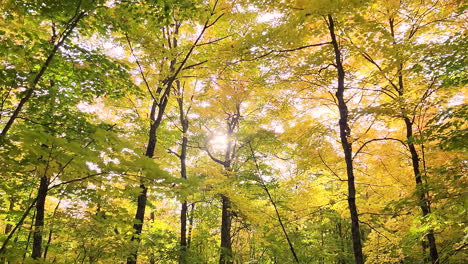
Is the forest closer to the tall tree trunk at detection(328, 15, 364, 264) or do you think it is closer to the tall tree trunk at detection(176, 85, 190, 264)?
the tall tree trunk at detection(328, 15, 364, 264)

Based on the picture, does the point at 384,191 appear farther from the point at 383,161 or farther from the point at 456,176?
the point at 456,176

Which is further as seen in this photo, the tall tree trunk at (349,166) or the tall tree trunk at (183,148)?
the tall tree trunk at (183,148)

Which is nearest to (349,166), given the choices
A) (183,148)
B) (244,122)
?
(244,122)

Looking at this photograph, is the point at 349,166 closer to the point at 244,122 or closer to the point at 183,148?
the point at 244,122

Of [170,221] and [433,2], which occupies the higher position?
[433,2]

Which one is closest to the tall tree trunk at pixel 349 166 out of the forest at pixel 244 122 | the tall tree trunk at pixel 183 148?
the forest at pixel 244 122

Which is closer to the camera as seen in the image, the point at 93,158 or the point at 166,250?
the point at 93,158

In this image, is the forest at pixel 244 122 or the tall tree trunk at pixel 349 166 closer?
the forest at pixel 244 122

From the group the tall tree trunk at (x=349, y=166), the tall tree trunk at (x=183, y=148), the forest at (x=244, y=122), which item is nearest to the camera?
the forest at (x=244, y=122)

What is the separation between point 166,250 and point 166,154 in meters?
3.91

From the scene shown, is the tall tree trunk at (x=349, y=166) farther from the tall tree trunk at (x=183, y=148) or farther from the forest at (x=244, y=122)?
the tall tree trunk at (x=183, y=148)

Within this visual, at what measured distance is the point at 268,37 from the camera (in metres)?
5.93

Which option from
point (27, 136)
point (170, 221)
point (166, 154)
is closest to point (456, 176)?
point (27, 136)

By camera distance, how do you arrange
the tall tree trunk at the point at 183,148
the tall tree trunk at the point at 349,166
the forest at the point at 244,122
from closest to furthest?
the forest at the point at 244,122 → the tall tree trunk at the point at 349,166 → the tall tree trunk at the point at 183,148
